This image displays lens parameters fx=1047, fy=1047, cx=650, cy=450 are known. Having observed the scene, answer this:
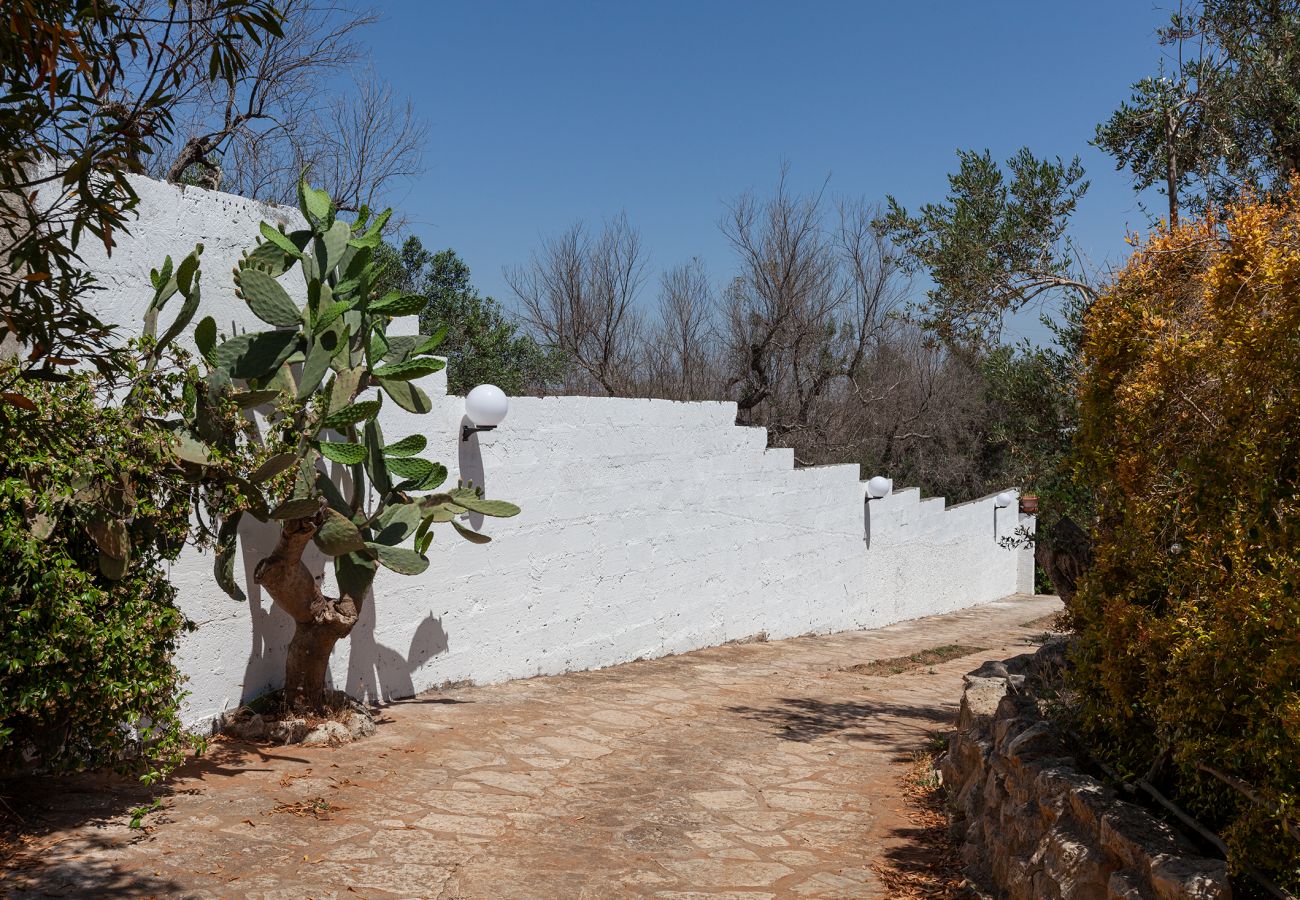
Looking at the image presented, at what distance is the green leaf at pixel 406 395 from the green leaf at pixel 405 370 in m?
0.05

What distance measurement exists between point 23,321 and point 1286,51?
6.96 metres

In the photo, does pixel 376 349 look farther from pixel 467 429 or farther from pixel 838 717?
pixel 838 717

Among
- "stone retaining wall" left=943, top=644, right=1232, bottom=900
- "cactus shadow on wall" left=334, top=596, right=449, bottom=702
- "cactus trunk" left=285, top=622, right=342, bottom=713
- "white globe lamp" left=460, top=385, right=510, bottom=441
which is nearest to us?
"stone retaining wall" left=943, top=644, right=1232, bottom=900

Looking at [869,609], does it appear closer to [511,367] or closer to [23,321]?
[511,367]

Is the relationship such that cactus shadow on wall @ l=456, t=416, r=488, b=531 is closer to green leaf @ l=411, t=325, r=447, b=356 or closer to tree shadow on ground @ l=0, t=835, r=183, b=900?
green leaf @ l=411, t=325, r=447, b=356

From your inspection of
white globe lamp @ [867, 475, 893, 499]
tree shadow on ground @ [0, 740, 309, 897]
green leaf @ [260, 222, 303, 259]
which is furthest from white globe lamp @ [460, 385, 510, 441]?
white globe lamp @ [867, 475, 893, 499]

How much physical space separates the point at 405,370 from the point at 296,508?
3.71 feet

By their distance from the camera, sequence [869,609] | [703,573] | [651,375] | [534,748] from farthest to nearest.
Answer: [651,375] < [869,609] < [703,573] < [534,748]

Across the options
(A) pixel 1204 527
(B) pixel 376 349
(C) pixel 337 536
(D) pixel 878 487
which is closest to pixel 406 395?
(B) pixel 376 349

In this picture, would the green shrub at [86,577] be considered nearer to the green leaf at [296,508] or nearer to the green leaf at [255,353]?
the green leaf at [296,508]

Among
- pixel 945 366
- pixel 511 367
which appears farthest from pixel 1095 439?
pixel 945 366

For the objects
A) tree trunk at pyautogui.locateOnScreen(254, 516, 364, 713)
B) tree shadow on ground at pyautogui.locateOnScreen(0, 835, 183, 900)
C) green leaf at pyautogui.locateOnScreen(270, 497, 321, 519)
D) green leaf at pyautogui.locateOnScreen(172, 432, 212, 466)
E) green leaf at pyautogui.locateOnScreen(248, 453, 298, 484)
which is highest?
green leaf at pyautogui.locateOnScreen(172, 432, 212, 466)

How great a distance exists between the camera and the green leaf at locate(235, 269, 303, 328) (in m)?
5.46

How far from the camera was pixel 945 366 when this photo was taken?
2409cm
